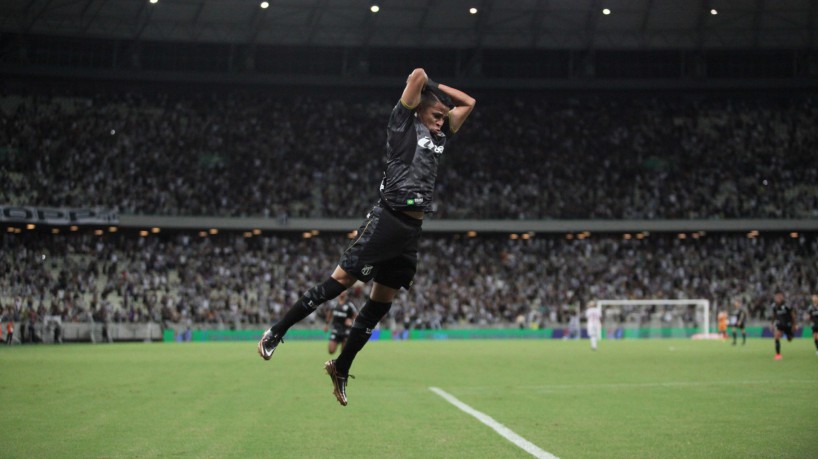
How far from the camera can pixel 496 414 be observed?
12633mm

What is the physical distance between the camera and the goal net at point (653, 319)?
52.2m

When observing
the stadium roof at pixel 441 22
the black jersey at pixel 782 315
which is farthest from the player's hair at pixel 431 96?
the stadium roof at pixel 441 22

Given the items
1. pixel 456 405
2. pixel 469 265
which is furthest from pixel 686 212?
pixel 456 405

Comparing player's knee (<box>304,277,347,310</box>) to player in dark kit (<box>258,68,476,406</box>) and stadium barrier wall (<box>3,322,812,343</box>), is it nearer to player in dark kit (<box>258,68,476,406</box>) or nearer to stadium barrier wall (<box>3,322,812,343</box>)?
player in dark kit (<box>258,68,476,406</box>)

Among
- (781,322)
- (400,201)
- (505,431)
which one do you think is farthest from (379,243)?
(781,322)

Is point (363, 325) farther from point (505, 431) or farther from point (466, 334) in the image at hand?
point (466, 334)

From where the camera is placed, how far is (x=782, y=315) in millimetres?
28828

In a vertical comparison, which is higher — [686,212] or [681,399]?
[686,212]

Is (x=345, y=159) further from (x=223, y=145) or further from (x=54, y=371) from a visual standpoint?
(x=54, y=371)

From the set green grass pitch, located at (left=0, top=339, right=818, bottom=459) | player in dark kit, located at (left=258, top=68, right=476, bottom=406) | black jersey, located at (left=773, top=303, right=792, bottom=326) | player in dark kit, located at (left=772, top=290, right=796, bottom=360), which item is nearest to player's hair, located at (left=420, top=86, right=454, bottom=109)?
player in dark kit, located at (left=258, top=68, right=476, bottom=406)

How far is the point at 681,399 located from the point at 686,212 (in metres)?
44.8

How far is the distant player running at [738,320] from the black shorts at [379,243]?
36065mm

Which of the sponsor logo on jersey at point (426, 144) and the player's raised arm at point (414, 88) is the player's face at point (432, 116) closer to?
the sponsor logo on jersey at point (426, 144)

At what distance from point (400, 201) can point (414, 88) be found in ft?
3.09
